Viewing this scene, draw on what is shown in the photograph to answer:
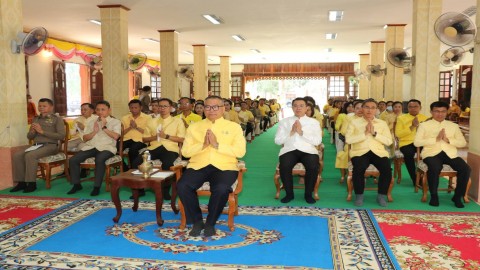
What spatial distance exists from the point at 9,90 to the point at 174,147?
2517mm

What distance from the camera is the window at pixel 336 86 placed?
2522cm

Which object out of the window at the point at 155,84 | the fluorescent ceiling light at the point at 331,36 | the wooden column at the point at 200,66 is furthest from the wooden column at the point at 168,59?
the window at the point at 155,84

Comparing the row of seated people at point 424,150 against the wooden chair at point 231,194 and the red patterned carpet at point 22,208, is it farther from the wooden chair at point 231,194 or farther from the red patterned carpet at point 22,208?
the red patterned carpet at point 22,208

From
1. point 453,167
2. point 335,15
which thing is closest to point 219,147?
point 453,167

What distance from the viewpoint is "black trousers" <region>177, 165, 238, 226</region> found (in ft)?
13.7

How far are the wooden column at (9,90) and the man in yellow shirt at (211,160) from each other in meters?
3.22

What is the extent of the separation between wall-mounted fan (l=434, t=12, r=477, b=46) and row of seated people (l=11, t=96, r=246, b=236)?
420cm

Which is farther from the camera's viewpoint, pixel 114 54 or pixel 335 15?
pixel 335 15

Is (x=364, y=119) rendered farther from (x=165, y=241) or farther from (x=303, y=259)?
(x=165, y=241)

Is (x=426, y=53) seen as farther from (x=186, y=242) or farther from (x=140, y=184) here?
(x=186, y=242)

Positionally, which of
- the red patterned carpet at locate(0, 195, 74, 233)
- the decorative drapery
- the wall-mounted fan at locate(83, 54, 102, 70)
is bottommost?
the red patterned carpet at locate(0, 195, 74, 233)

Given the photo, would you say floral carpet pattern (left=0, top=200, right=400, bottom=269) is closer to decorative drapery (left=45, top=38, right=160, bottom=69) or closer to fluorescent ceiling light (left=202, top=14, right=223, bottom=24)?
fluorescent ceiling light (left=202, top=14, right=223, bottom=24)

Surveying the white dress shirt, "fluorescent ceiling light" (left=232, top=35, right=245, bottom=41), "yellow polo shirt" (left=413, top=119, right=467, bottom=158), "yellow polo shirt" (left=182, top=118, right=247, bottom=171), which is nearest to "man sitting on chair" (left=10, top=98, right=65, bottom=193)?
"yellow polo shirt" (left=182, top=118, right=247, bottom=171)

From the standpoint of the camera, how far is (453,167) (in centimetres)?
543
